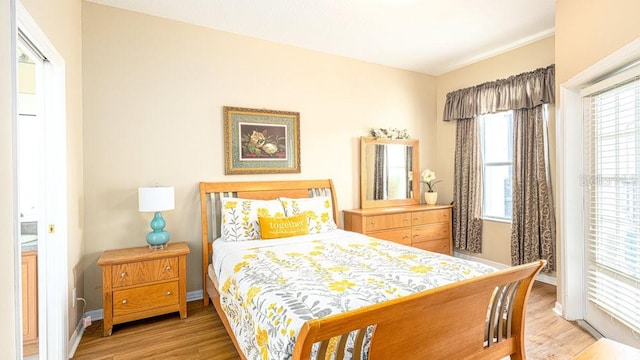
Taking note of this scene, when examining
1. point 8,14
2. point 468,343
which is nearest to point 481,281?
point 468,343

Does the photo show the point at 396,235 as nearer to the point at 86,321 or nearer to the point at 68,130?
the point at 86,321

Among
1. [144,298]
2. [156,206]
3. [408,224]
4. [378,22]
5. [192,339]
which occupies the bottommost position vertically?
[192,339]

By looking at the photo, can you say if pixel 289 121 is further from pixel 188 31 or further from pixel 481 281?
pixel 481 281

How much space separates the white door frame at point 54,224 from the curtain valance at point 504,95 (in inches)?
176

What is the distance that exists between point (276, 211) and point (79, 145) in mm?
1836

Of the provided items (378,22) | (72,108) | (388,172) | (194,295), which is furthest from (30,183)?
(388,172)

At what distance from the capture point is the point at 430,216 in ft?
14.5

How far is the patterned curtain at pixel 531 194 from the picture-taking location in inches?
141

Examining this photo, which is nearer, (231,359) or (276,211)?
(231,359)

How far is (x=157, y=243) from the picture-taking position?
2.93 metres

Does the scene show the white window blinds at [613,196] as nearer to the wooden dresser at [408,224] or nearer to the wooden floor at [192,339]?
the wooden floor at [192,339]

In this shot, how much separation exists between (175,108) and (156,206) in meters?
1.08

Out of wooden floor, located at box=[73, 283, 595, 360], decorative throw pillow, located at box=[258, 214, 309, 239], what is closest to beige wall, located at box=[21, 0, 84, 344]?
wooden floor, located at box=[73, 283, 595, 360]

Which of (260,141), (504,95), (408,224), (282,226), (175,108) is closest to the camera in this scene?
(282,226)
